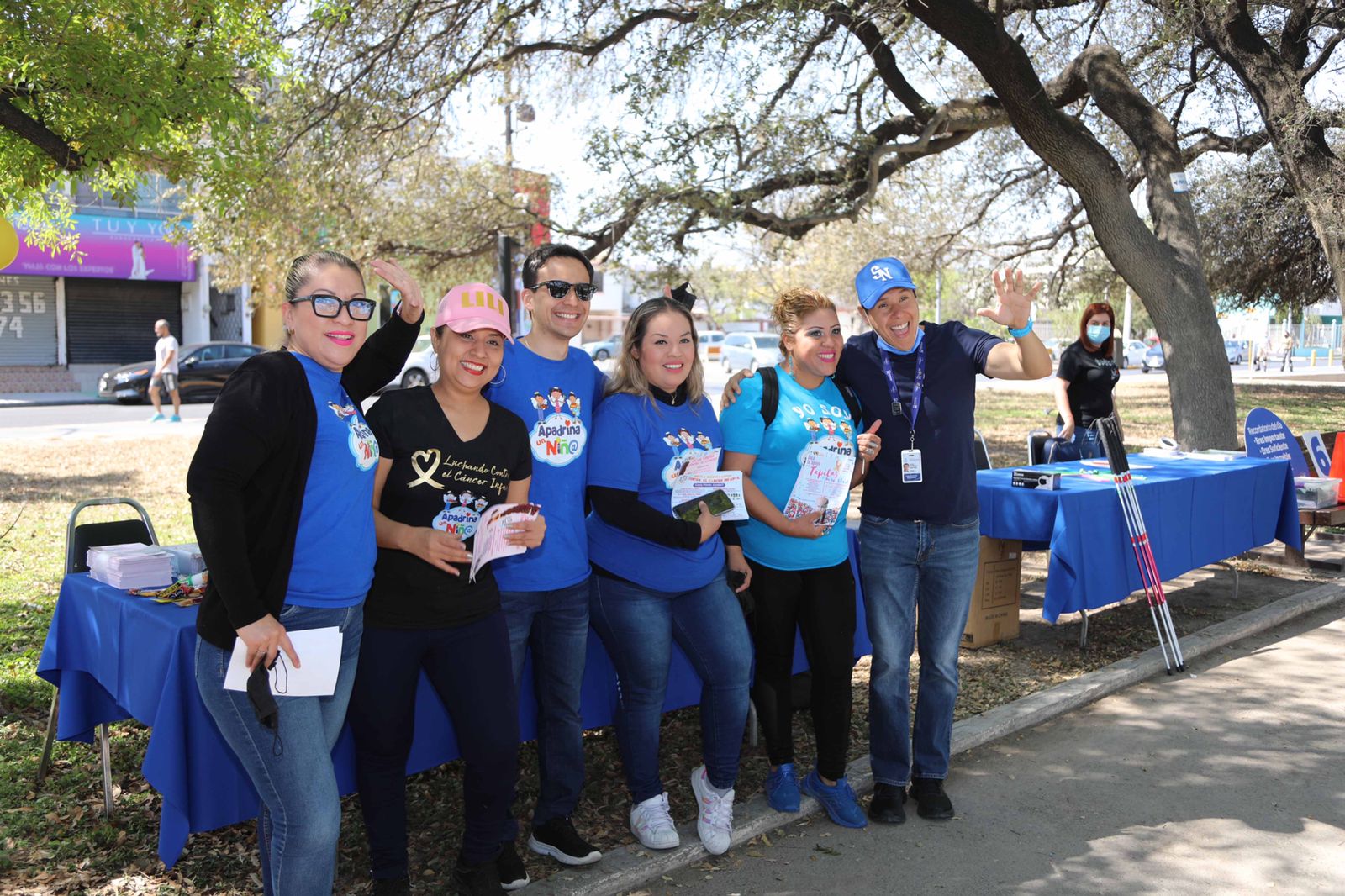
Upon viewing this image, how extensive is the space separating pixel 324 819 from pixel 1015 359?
9.29 feet

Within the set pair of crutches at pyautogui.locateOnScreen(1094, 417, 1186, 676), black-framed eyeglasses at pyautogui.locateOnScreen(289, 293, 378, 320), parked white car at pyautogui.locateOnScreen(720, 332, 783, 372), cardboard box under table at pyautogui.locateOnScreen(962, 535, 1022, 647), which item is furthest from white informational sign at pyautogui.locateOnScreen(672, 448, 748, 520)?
parked white car at pyautogui.locateOnScreen(720, 332, 783, 372)

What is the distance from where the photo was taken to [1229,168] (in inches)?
725

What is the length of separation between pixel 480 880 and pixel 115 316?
3152 cm

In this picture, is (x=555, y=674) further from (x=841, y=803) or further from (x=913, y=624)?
(x=913, y=624)

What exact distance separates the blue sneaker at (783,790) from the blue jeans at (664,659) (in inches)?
14.0

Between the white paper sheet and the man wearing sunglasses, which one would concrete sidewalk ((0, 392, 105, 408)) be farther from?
the white paper sheet

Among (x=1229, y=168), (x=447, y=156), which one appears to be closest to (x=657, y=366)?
(x=447, y=156)

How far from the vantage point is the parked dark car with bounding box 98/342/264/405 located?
933 inches

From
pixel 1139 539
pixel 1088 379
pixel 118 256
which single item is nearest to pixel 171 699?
pixel 1139 539

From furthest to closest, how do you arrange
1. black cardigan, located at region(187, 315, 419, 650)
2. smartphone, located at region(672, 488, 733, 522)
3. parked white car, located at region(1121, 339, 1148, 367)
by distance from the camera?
1. parked white car, located at region(1121, 339, 1148, 367)
2. smartphone, located at region(672, 488, 733, 522)
3. black cardigan, located at region(187, 315, 419, 650)

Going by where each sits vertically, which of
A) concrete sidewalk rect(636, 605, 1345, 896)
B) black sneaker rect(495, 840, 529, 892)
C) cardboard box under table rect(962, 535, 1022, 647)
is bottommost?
concrete sidewalk rect(636, 605, 1345, 896)

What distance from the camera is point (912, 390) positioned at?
4.06m

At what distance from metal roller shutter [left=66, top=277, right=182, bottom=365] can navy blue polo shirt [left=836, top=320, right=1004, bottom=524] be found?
1171 inches

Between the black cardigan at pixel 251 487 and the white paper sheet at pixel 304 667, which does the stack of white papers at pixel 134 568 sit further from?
the white paper sheet at pixel 304 667
